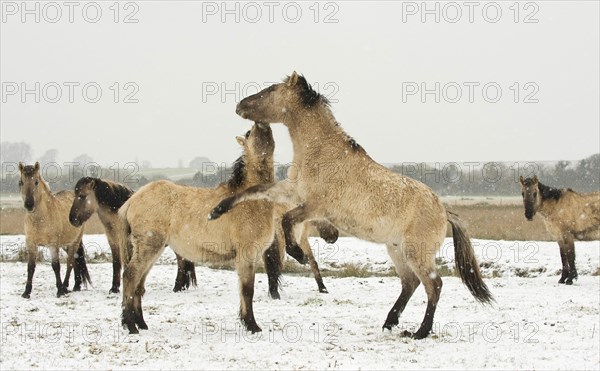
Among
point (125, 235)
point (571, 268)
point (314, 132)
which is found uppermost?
point (314, 132)

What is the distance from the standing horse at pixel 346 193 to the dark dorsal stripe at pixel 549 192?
8.55m

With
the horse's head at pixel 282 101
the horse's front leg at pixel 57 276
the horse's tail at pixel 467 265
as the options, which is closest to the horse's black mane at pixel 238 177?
the horse's head at pixel 282 101

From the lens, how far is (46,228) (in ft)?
39.2

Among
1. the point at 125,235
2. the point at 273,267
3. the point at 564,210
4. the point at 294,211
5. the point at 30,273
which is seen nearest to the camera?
the point at 294,211

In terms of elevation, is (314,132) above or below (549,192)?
above

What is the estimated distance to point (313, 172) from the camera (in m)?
7.16

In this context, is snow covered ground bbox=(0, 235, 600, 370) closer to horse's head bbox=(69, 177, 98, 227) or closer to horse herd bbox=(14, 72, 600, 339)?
horse herd bbox=(14, 72, 600, 339)

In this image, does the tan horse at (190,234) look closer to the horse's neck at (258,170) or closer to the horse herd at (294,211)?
the horse herd at (294,211)

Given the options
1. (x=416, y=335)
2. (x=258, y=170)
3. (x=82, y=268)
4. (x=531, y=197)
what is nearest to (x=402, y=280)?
(x=416, y=335)

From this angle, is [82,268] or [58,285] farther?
[82,268]

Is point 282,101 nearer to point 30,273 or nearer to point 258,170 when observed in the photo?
point 258,170

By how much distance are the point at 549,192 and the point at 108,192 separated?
10311mm

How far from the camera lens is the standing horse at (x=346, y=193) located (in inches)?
275

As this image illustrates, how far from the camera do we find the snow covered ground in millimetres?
6219
